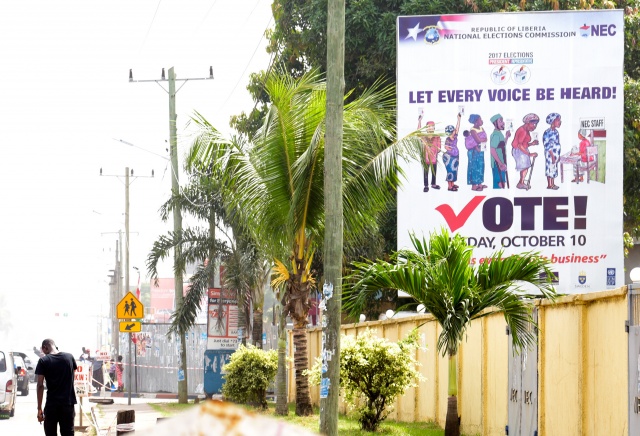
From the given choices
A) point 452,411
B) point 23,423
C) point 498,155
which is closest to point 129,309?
point 23,423

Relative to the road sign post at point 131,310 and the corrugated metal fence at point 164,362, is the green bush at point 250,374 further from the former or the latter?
the corrugated metal fence at point 164,362

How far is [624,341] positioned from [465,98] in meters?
12.6

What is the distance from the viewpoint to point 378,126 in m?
15.9

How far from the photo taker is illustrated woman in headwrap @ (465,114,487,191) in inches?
864

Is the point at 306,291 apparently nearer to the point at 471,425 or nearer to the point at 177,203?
the point at 471,425

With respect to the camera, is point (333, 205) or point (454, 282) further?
point (454, 282)

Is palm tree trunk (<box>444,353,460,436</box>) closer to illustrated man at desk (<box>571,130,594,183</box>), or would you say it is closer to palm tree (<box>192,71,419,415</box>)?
palm tree (<box>192,71,419,415</box>)

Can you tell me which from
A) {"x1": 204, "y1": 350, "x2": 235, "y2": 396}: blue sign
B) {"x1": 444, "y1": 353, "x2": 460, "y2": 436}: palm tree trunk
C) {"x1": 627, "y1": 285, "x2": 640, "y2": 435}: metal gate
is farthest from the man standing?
{"x1": 204, "y1": 350, "x2": 235, "y2": 396}: blue sign

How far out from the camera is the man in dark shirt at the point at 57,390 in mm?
12477

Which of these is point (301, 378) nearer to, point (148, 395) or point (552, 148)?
point (552, 148)

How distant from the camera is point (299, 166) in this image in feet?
53.8

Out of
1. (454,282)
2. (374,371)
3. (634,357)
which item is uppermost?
(454,282)

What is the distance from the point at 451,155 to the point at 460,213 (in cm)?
120

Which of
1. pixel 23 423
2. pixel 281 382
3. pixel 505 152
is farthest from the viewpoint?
pixel 23 423
